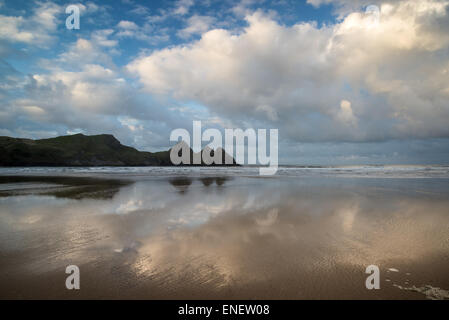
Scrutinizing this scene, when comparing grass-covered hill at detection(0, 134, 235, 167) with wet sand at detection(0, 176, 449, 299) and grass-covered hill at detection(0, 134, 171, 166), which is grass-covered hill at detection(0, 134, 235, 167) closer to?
grass-covered hill at detection(0, 134, 171, 166)

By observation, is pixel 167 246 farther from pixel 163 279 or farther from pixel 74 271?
pixel 74 271

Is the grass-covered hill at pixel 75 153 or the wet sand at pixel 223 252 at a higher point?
the grass-covered hill at pixel 75 153

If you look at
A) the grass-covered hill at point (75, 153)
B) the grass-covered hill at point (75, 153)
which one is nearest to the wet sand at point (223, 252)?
the grass-covered hill at point (75, 153)

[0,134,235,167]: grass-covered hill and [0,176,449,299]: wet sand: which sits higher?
[0,134,235,167]: grass-covered hill

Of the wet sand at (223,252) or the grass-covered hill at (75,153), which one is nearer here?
the wet sand at (223,252)

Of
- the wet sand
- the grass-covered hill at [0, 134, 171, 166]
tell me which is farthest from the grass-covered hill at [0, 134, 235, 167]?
the wet sand

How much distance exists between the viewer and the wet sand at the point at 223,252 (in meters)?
3.57

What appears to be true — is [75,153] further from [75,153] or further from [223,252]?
[223,252]

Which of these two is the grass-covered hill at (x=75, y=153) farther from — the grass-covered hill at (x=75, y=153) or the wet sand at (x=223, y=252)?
the wet sand at (x=223, y=252)

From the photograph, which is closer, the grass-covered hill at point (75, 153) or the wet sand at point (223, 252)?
the wet sand at point (223, 252)

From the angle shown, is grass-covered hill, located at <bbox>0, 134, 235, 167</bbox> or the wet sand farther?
grass-covered hill, located at <bbox>0, 134, 235, 167</bbox>

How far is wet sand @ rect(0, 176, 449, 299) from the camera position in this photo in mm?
3570
